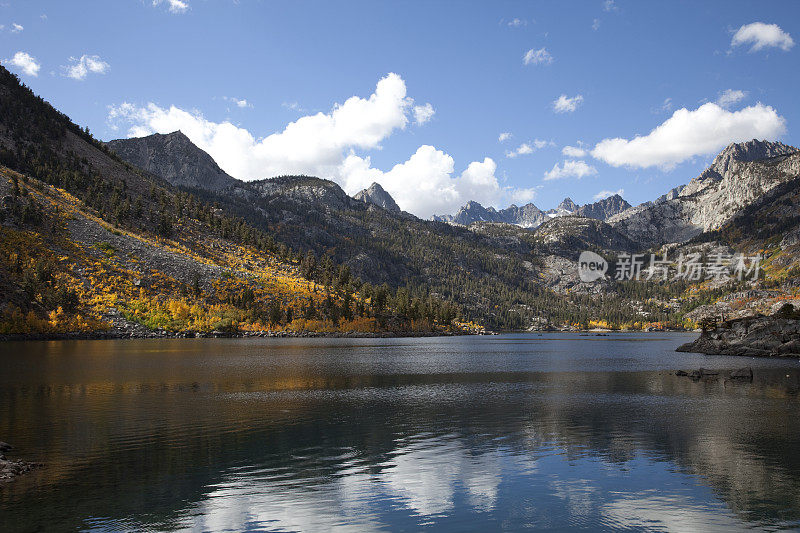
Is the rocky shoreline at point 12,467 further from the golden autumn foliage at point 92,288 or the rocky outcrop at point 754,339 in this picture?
the rocky outcrop at point 754,339

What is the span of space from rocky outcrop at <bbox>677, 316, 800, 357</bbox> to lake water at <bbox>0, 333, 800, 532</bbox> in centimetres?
7746

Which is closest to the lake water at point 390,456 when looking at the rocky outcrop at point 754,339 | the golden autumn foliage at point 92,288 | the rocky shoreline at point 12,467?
the rocky shoreline at point 12,467

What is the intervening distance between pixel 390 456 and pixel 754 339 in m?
143

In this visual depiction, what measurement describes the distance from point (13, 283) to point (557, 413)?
533ft

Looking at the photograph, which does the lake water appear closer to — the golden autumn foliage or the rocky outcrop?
the rocky outcrop

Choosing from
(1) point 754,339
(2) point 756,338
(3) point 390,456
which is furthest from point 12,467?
(2) point 756,338

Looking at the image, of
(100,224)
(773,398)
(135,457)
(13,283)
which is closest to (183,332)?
(13,283)

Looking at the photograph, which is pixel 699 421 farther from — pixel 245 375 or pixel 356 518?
pixel 245 375

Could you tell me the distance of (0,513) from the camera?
2050 centimetres

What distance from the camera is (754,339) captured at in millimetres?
134125

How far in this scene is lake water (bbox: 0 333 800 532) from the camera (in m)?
21.4

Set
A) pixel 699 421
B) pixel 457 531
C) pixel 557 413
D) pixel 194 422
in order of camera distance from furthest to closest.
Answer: pixel 557 413 < pixel 699 421 < pixel 194 422 < pixel 457 531

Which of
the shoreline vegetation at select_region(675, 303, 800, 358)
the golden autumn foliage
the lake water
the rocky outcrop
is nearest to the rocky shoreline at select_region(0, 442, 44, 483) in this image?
the lake water

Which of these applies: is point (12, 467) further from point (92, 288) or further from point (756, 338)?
point (756, 338)
